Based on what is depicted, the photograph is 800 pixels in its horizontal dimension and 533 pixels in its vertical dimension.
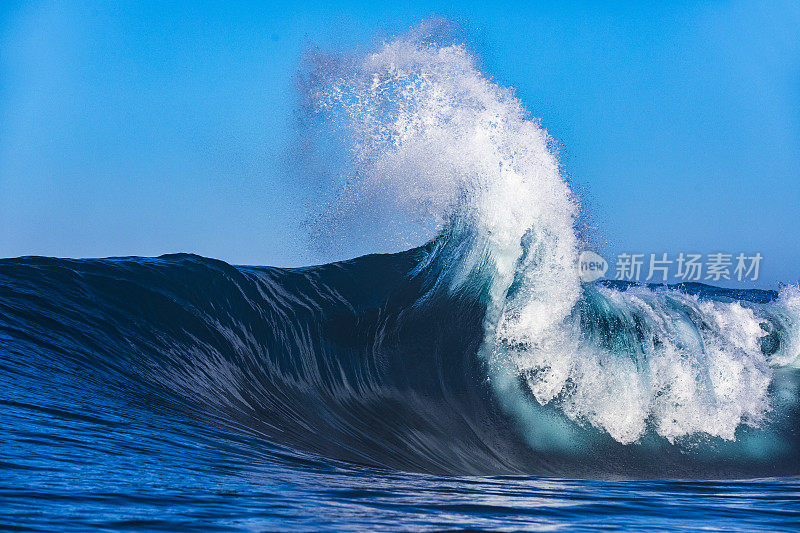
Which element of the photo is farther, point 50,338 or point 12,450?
point 50,338

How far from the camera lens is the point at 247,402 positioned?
585 centimetres

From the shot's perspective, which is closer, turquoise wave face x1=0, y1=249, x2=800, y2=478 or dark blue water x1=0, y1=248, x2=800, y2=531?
dark blue water x1=0, y1=248, x2=800, y2=531

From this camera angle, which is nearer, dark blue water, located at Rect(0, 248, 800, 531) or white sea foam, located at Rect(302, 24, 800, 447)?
dark blue water, located at Rect(0, 248, 800, 531)

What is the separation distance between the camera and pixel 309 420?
613 cm

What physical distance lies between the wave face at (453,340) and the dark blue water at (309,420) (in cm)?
3

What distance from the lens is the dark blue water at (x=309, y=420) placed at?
280cm

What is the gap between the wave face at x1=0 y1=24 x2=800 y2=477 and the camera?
597 cm

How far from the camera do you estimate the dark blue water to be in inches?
110

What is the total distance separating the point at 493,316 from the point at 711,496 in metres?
4.43

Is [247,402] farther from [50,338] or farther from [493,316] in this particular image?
[493,316]

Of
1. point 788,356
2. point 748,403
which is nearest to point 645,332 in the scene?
point 748,403

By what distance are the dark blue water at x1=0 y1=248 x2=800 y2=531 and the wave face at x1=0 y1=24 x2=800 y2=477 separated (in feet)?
0.11

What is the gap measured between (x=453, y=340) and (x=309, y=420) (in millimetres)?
2695

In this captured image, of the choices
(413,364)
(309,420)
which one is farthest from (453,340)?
(309,420)
